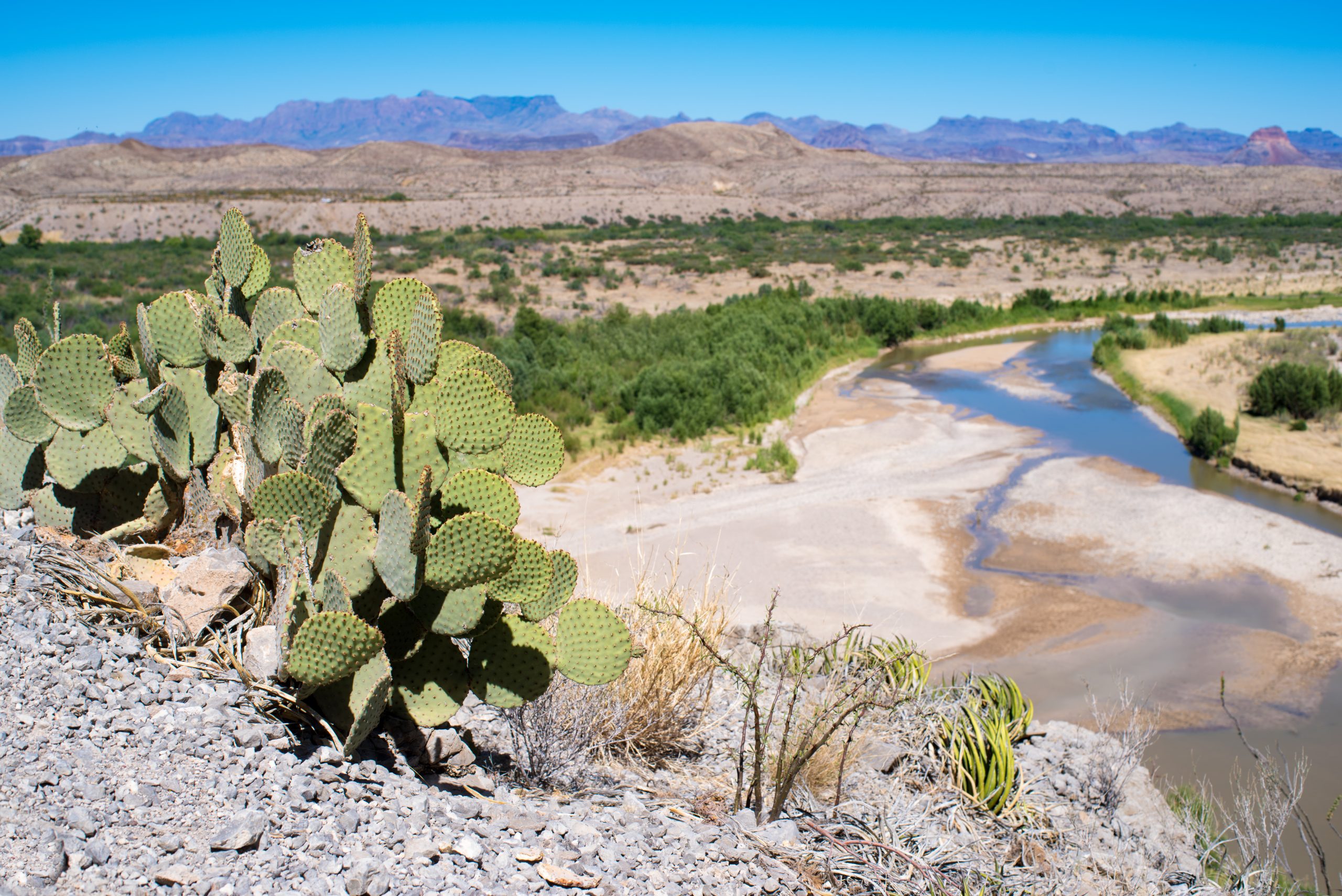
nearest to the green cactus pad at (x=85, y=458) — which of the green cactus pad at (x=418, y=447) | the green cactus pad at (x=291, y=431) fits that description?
the green cactus pad at (x=291, y=431)

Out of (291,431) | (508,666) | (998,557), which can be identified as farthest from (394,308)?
(998,557)

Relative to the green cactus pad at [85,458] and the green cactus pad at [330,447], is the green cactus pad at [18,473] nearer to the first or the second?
the green cactus pad at [85,458]

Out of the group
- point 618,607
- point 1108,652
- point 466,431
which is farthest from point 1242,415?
point 466,431

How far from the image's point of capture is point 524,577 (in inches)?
148

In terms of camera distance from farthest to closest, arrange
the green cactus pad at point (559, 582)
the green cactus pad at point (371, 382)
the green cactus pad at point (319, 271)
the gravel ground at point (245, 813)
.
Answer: the green cactus pad at point (319, 271) → the green cactus pad at point (371, 382) → the green cactus pad at point (559, 582) → the gravel ground at point (245, 813)

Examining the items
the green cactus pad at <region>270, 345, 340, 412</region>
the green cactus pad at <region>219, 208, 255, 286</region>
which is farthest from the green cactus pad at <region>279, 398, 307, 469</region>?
the green cactus pad at <region>219, 208, 255, 286</region>

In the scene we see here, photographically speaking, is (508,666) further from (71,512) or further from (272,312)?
(71,512)

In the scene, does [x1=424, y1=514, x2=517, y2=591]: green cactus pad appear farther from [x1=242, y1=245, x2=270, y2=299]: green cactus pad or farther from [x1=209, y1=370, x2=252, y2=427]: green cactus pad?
[x1=242, y1=245, x2=270, y2=299]: green cactus pad

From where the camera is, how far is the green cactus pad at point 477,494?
3730 millimetres

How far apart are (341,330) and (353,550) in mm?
1097

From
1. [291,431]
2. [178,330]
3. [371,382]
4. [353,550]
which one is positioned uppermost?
[178,330]

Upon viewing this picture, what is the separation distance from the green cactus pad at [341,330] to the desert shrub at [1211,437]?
1743cm

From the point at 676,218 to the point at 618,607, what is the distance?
68961 millimetres

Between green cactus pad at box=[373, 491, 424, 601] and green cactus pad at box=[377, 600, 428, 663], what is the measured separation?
0.94 feet
